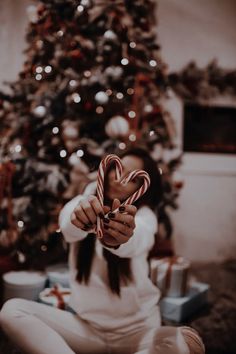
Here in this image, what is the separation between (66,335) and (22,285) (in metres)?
0.73

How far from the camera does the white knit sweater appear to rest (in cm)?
141

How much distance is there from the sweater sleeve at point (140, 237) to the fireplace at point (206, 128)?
7.29 ft

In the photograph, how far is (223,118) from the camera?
12.1 ft

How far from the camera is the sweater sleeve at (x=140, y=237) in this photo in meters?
1.30

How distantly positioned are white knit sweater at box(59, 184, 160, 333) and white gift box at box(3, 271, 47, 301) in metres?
0.67

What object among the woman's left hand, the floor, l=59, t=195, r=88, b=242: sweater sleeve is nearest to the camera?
the woman's left hand

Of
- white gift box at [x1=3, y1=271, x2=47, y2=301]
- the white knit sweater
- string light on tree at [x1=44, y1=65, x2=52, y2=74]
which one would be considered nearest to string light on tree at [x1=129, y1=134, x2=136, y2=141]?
string light on tree at [x1=44, y1=65, x2=52, y2=74]

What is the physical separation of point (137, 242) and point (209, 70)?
2.56 meters

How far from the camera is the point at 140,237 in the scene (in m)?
1.39

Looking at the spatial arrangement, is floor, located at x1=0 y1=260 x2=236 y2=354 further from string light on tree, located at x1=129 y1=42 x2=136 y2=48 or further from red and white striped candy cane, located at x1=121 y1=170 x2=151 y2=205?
string light on tree, located at x1=129 y1=42 x2=136 y2=48

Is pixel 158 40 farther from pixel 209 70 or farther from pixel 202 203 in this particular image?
pixel 202 203

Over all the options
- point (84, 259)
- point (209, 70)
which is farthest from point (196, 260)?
point (84, 259)

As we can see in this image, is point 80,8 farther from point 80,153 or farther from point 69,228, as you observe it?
point 69,228

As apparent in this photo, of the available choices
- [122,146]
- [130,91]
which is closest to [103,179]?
[122,146]
